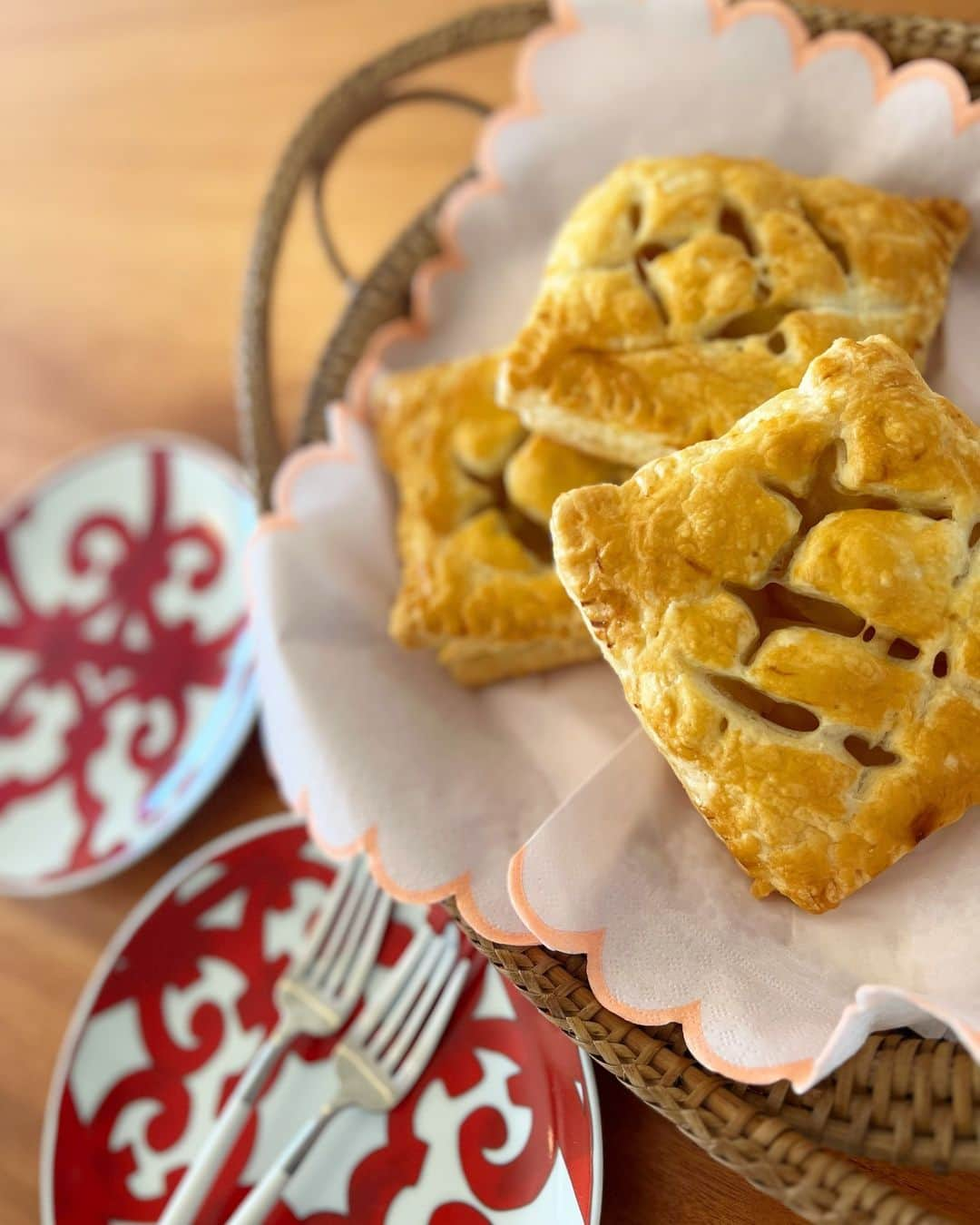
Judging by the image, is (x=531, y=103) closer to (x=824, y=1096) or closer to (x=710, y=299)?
(x=710, y=299)

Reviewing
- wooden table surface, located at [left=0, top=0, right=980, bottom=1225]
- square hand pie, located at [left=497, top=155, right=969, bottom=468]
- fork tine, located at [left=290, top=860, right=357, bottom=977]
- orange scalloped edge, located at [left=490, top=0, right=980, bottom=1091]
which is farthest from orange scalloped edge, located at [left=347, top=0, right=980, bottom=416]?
fork tine, located at [left=290, top=860, right=357, bottom=977]

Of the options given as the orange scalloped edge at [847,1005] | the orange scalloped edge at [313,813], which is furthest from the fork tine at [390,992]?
the orange scalloped edge at [847,1005]

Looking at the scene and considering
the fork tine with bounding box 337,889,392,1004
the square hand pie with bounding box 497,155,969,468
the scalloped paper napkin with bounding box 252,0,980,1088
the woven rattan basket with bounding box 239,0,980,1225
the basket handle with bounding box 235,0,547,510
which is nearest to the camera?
the woven rattan basket with bounding box 239,0,980,1225

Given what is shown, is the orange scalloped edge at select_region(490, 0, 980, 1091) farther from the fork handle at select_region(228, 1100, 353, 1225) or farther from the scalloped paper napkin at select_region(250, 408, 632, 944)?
the fork handle at select_region(228, 1100, 353, 1225)

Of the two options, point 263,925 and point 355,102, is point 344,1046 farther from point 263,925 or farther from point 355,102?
point 355,102

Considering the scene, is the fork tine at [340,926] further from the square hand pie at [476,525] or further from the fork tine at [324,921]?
the square hand pie at [476,525]

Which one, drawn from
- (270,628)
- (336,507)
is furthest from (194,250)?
(270,628)

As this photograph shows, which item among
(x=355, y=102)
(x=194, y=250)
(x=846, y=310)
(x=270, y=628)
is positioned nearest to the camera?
(x=846, y=310)

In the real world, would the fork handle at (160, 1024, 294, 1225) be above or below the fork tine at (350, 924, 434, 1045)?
below
